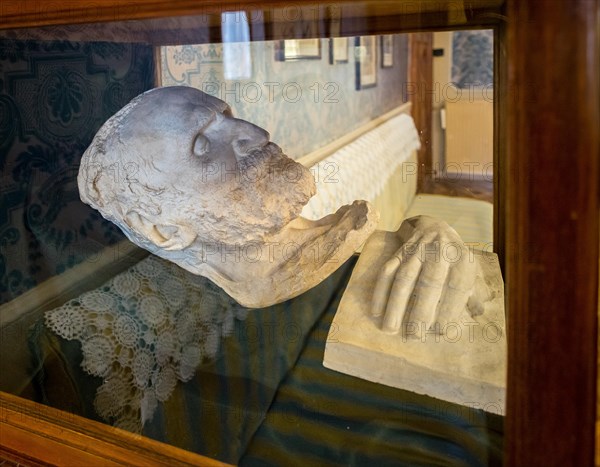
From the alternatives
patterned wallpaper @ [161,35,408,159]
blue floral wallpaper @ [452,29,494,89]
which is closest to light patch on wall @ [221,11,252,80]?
patterned wallpaper @ [161,35,408,159]

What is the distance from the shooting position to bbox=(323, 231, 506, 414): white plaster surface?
24.5 inches

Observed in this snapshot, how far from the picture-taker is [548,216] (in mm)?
482

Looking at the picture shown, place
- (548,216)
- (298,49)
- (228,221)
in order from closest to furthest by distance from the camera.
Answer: (548,216)
(298,49)
(228,221)

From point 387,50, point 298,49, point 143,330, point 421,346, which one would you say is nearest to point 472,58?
point 387,50

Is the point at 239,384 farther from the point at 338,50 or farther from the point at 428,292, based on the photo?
the point at 338,50

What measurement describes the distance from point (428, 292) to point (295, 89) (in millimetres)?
290

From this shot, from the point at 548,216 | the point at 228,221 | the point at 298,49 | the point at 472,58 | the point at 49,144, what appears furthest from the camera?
the point at 49,144

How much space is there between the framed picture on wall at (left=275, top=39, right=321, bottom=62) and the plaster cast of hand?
233 millimetres

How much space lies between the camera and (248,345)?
80cm

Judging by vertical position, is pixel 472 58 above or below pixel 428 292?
above

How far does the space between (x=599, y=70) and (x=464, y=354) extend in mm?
326

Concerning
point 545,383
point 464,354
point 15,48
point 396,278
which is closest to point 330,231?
point 396,278

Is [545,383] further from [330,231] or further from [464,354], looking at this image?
[330,231]

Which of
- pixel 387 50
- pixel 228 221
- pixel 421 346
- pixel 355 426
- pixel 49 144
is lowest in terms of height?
pixel 355 426
